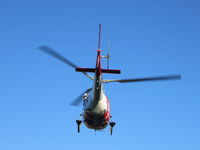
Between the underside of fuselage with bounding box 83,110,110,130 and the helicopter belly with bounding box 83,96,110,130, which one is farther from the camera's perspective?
the underside of fuselage with bounding box 83,110,110,130

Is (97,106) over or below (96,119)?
over

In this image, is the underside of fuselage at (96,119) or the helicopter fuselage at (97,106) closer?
the helicopter fuselage at (97,106)

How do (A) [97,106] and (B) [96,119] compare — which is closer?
(A) [97,106]

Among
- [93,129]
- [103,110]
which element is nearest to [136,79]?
[103,110]

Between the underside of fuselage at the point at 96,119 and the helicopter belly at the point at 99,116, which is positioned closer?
the helicopter belly at the point at 99,116

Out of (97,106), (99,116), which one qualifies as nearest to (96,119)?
(99,116)

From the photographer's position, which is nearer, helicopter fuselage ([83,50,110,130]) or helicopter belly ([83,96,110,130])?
helicopter fuselage ([83,50,110,130])

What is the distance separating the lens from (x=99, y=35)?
51.8 meters

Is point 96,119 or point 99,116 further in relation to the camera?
point 96,119

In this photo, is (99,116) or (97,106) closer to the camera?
(97,106)

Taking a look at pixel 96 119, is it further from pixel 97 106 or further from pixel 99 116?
pixel 97 106

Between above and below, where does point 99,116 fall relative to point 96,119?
above

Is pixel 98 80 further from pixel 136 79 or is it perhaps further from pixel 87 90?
pixel 87 90

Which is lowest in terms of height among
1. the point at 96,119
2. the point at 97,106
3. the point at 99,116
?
the point at 96,119
